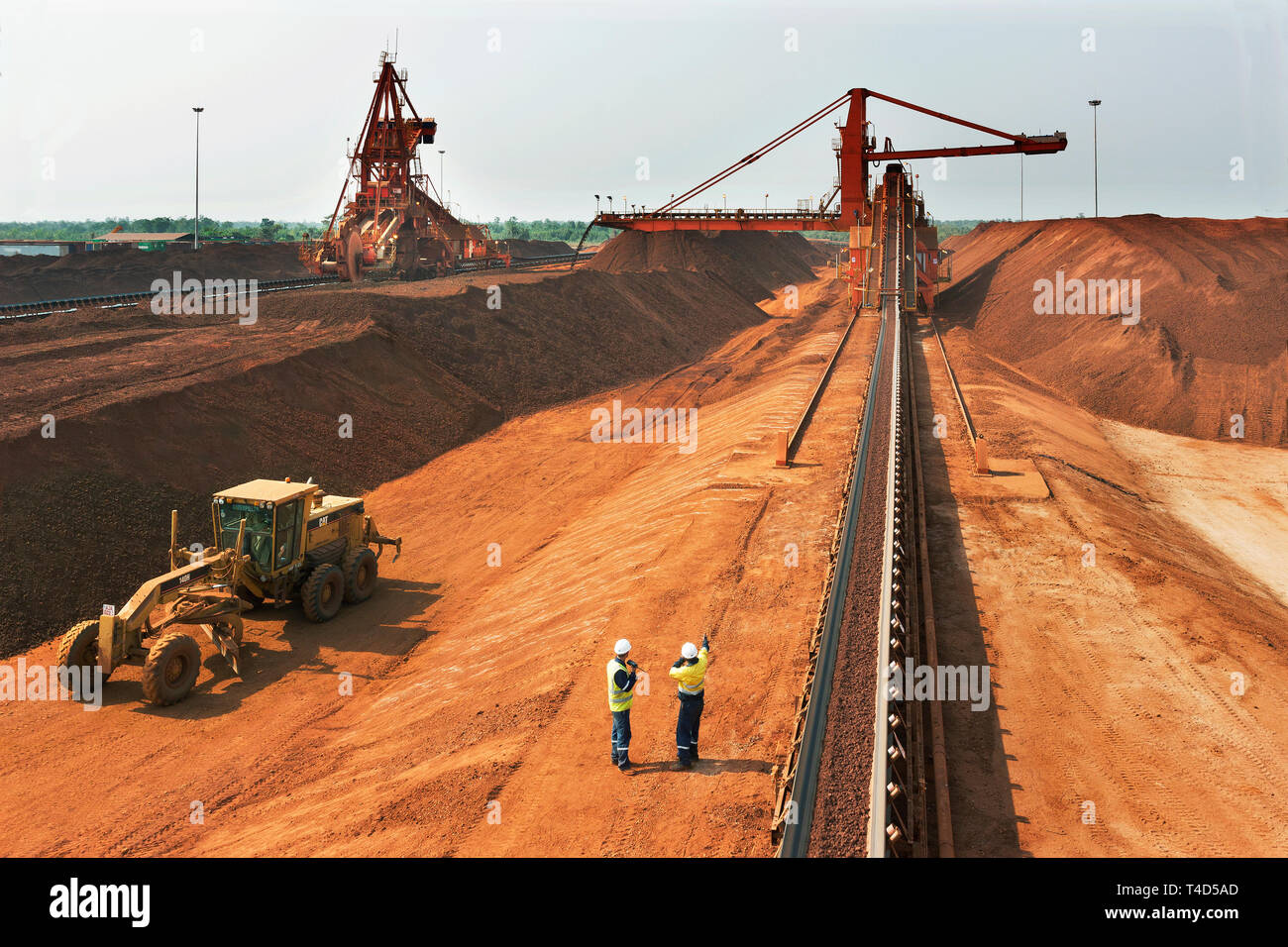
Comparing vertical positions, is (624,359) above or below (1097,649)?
above

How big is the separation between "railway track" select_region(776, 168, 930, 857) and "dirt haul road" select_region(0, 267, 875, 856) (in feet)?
1.94

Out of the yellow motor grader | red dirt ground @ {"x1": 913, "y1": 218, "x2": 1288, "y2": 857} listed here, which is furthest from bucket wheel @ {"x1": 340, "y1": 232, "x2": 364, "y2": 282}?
the yellow motor grader

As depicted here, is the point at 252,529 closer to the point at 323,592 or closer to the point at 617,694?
the point at 323,592

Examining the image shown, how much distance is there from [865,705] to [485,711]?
4.86 m

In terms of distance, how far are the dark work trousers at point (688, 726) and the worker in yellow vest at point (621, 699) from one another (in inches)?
21.5

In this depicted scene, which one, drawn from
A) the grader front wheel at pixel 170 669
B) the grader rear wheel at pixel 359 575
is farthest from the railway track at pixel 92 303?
the grader front wheel at pixel 170 669

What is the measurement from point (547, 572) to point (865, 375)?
770 inches

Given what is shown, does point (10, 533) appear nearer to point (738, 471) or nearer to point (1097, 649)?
point (738, 471)

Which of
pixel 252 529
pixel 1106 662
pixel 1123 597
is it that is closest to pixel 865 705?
pixel 1106 662

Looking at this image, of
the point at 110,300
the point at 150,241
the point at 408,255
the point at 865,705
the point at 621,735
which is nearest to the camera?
the point at 621,735

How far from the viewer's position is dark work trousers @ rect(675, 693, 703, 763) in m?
9.76

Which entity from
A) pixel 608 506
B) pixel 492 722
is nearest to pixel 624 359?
pixel 608 506

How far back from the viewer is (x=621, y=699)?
384 inches

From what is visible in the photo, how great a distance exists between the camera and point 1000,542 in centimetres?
1733
